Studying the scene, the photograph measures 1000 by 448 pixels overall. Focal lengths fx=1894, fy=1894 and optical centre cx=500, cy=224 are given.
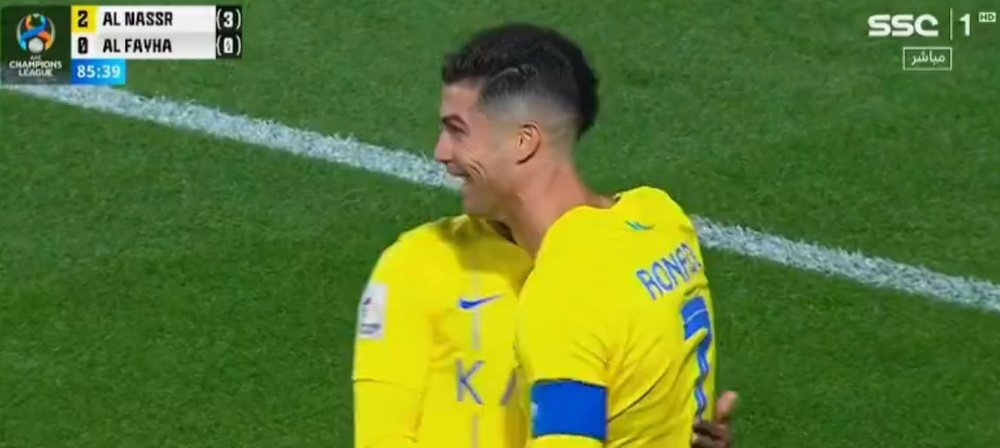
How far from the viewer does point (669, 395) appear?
9.63 feet

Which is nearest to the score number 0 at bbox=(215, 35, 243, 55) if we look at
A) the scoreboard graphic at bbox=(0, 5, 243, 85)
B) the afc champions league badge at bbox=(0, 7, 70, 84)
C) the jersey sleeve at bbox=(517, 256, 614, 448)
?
the scoreboard graphic at bbox=(0, 5, 243, 85)

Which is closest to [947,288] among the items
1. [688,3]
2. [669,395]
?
[688,3]

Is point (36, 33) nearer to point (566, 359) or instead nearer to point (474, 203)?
point (474, 203)

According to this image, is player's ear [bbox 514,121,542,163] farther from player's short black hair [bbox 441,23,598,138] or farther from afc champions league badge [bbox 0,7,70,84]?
afc champions league badge [bbox 0,7,70,84]

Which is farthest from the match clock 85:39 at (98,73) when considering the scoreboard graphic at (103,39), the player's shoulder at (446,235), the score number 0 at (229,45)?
the player's shoulder at (446,235)

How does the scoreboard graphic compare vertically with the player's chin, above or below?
above

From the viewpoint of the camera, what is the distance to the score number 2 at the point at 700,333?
301 cm

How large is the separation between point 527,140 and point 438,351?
1.23 feet

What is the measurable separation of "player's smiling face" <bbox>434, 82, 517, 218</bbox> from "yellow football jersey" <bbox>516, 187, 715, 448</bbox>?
0.14 m

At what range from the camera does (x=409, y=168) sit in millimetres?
6922

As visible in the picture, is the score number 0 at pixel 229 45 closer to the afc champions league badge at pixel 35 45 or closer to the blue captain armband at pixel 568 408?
the afc champions league badge at pixel 35 45

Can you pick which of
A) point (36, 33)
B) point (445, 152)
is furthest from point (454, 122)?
point (36, 33)

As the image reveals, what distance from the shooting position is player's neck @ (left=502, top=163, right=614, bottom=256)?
3006 mm

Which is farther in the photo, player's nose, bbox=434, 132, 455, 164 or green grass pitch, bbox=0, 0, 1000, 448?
green grass pitch, bbox=0, 0, 1000, 448
